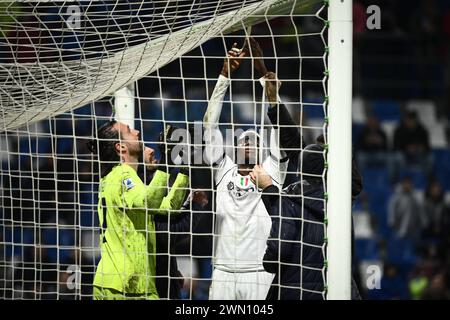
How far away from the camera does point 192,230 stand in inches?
228

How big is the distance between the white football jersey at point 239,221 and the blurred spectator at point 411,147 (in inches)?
194

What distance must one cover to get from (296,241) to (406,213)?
4893mm

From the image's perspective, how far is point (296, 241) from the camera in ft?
17.6

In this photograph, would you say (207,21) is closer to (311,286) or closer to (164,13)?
(164,13)

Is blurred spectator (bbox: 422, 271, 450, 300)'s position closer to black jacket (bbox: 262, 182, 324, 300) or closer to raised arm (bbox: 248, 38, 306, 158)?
black jacket (bbox: 262, 182, 324, 300)

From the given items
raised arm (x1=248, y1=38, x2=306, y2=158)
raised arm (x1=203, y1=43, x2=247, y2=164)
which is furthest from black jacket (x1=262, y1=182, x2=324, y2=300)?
raised arm (x1=203, y1=43, x2=247, y2=164)

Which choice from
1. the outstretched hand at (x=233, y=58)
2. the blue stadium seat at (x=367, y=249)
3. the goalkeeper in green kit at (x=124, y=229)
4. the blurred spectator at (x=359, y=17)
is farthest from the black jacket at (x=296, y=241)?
the blurred spectator at (x=359, y=17)

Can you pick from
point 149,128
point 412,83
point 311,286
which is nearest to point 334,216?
point 311,286

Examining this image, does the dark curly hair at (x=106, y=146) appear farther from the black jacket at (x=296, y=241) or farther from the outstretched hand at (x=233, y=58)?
the black jacket at (x=296, y=241)

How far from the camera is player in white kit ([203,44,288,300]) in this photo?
18.0 feet

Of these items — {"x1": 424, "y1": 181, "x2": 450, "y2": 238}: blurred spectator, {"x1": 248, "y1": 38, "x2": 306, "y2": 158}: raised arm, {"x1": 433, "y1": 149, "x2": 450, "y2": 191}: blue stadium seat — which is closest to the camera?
{"x1": 248, "y1": 38, "x2": 306, "y2": 158}: raised arm

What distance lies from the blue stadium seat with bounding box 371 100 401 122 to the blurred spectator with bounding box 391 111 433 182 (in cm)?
37

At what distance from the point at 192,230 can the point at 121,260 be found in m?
0.42

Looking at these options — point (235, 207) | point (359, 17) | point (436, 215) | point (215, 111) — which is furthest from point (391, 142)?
point (215, 111)
